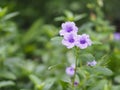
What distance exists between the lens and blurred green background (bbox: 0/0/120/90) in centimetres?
248

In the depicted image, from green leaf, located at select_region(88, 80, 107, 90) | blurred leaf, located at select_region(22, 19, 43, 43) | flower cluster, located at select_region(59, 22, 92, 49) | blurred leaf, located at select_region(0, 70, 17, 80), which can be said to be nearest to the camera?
flower cluster, located at select_region(59, 22, 92, 49)

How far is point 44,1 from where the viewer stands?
3787mm

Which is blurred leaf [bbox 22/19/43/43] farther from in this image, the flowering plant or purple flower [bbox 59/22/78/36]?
purple flower [bbox 59/22/78/36]

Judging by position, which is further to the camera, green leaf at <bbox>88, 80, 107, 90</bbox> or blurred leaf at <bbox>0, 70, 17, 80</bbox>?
blurred leaf at <bbox>0, 70, 17, 80</bbox>

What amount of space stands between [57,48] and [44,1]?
0.95m

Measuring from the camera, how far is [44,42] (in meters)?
3.12

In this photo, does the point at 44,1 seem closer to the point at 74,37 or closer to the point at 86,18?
the point at 86,18

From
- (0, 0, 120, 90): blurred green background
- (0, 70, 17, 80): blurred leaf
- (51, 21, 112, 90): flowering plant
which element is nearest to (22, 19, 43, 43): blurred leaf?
(0, 0, 120, 90): blurred green background

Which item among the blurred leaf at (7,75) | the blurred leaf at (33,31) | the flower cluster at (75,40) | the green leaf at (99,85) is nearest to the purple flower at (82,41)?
the flower cluster at (75,40)

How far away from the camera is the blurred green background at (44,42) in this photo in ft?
8.13

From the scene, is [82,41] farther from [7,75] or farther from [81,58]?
[7,75]

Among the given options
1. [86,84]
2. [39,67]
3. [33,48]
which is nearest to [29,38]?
[33,48]

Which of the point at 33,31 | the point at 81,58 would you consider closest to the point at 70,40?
the point at 81,58

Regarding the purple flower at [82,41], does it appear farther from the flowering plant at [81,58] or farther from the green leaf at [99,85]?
the green leaf at [99,85]
